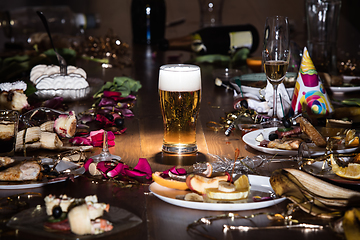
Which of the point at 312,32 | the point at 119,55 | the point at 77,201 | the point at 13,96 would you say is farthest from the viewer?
the point at 119,55

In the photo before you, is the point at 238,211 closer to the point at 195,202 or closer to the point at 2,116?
the point at 195,202

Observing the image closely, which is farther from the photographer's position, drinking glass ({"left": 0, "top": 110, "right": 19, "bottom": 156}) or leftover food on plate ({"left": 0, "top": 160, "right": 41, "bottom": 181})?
drinking glass ({"left": 0, "top": 110, "right": 19, "bottom": 156})

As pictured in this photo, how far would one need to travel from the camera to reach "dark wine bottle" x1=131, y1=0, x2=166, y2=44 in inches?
98.4

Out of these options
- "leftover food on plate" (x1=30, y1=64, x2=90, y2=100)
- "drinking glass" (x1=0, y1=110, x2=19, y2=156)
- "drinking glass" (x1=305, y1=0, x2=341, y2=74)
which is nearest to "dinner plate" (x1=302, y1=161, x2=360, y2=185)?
"drinking glass" (x1=0, y1=110, x2=19, y2=156)

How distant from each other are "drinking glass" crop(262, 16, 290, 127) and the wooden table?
18 cm

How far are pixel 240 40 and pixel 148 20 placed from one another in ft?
2.06

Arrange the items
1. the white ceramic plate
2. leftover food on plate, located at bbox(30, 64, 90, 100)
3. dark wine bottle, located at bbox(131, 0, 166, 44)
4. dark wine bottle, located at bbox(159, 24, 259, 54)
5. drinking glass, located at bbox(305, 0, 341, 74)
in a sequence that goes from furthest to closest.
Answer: dark wine bottle, located at bbox(131, 0, 166, 44), dark wine bottle, located at bbox(159, 24, 259, 54), drinking glass, located at bbox(305, 0, 341, 74), leftover food on plate, located at bbox(30, 64, 90, 100), the white ceramic plate

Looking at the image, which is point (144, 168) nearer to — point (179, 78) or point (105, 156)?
point (105, 156)

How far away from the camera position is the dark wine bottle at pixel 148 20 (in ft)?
8.20

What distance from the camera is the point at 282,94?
127cm

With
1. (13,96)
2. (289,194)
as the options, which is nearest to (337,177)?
(289,194)

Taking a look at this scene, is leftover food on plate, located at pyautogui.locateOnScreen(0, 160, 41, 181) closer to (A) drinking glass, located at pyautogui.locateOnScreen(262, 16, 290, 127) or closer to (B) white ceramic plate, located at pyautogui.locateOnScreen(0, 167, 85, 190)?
(B) white ceramic plate, located at pyautogui.locateOnScreen(0, 167, 85, 190)

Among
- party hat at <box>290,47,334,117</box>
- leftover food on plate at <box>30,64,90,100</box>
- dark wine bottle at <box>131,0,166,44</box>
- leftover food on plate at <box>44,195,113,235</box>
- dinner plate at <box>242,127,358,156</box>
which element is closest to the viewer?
leftover food on plate at <box>44,195,113,235</box>

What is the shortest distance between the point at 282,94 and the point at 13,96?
2.45 feet
